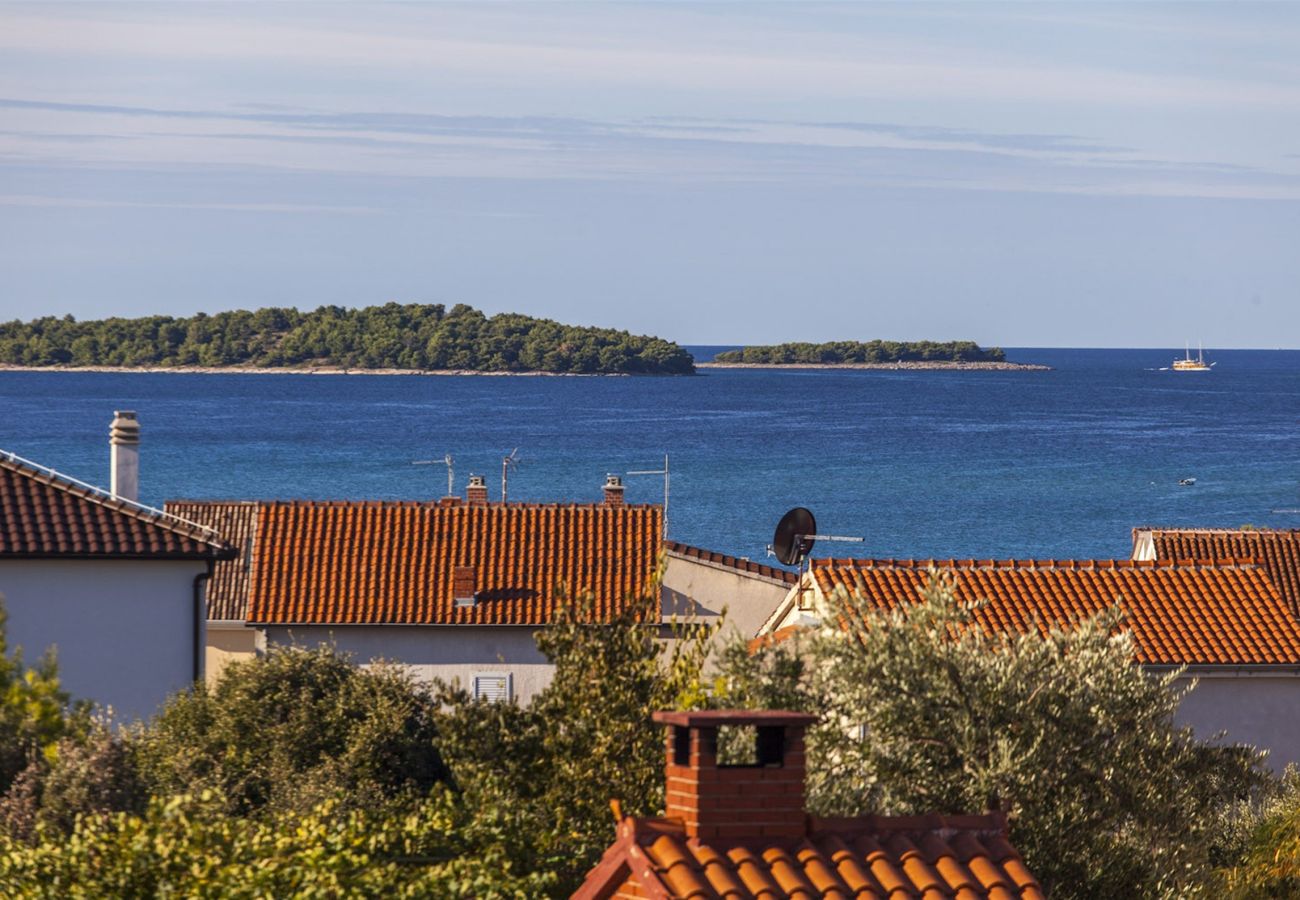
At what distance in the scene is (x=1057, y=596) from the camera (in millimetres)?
26375

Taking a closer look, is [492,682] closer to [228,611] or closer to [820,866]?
[228,611]

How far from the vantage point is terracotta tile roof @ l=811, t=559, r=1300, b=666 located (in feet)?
83.6

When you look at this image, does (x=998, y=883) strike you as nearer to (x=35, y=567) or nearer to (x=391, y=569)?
(x=35, y=567)

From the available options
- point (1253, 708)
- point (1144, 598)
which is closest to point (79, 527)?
point (1144, 598)

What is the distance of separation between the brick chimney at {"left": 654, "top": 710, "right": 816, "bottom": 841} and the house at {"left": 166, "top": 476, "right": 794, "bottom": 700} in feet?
64.1

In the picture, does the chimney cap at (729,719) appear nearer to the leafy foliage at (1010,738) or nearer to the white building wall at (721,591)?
the leafy foliage at (1010,738)

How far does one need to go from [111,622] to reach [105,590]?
39 centimetres

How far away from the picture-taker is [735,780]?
10828mm

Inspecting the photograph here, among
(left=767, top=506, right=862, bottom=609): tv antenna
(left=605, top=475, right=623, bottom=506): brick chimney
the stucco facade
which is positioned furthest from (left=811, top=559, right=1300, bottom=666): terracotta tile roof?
(left=605, top=475, right=623, bottom=506): brick chimney

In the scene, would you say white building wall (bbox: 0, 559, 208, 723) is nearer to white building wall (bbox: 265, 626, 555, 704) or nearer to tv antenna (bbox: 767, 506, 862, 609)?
white building wall (bbox: 265, 626, 555, 704)

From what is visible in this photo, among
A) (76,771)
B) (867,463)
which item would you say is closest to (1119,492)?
(867,463)

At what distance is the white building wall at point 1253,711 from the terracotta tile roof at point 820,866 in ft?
51.6

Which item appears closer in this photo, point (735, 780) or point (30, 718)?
point (735, 780)

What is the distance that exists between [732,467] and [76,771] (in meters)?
120
